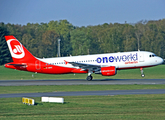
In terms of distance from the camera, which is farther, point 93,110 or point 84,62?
point 84,62

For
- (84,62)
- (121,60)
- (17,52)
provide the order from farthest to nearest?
1. (17,52)
2. (84,62)
3. (121,60)

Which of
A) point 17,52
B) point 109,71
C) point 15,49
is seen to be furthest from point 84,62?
point 15,49

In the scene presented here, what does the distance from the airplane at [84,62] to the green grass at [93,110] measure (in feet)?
70.7

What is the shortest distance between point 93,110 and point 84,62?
89.1 feet

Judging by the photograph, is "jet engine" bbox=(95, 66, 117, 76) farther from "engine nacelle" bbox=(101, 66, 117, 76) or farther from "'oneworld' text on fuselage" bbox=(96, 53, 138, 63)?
"'oneworld' text on fuselage" bbox=(96, 53, 138, 63)

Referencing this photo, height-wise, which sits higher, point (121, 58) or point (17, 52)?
point (17, 52)

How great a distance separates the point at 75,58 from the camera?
157 feet

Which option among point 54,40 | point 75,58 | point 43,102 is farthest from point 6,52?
point 43,102

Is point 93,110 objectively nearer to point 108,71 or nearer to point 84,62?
point 108,71

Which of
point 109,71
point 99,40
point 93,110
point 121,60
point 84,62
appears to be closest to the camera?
point 93,110

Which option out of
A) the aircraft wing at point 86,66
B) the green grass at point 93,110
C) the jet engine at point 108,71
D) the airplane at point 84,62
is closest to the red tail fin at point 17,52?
the airplane at point 84,62

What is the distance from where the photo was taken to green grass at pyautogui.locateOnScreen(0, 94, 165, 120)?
18.3 m

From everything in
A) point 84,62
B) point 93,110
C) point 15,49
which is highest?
point 15,49

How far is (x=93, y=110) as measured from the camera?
2034cm
